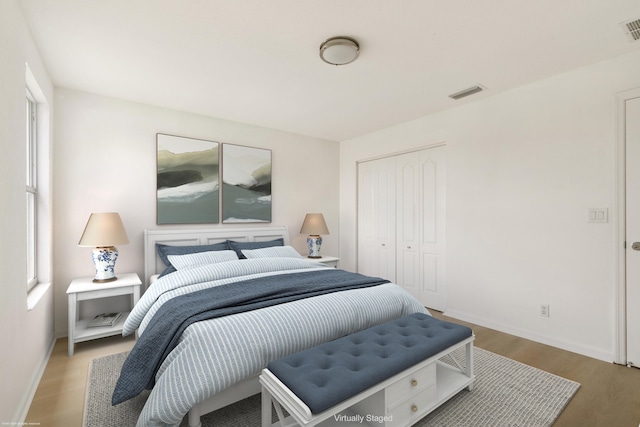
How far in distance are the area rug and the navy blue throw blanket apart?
248 mm

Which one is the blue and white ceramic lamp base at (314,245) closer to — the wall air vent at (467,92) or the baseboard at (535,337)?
the baseboard at (535,337)

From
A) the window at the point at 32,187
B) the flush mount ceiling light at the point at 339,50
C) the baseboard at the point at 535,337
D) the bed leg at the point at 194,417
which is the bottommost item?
the baseboard at the point at 535,337

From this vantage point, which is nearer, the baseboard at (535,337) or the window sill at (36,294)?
the window sill at (36,294)

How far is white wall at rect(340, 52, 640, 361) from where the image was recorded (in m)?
2.53

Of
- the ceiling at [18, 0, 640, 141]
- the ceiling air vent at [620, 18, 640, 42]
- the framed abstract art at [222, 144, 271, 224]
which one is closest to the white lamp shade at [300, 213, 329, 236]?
the framed abstract art at [222, 144, 271, 224]

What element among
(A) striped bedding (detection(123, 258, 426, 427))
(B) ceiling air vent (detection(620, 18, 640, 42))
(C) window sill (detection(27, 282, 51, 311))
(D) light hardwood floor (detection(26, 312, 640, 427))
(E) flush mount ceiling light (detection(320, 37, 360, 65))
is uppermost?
(B) ceiling air vent (detection(620, 18, 640, 42))

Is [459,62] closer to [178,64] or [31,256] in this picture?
[178,64]

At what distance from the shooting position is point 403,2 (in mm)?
1802

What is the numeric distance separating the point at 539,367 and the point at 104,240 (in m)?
3.82

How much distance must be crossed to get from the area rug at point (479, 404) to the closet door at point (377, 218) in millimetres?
2185

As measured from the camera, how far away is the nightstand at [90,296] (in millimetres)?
2615

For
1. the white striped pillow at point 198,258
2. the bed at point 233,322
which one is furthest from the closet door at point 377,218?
the white striped pillow at point 198,258

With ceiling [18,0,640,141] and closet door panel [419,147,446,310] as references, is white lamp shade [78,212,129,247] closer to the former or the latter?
ceiling [18,0,640,141]

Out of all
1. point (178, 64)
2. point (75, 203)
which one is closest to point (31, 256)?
point (75, 203)
